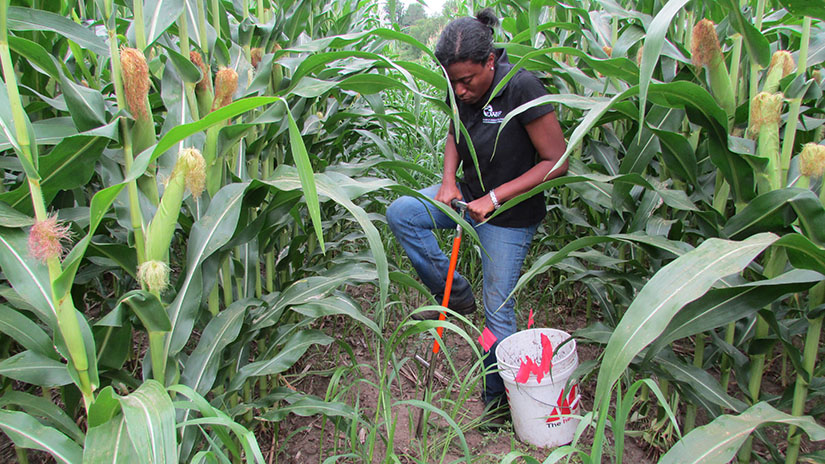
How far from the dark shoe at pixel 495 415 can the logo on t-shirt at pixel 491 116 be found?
119cm

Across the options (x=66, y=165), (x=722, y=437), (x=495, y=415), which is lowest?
(x=495, y=415)

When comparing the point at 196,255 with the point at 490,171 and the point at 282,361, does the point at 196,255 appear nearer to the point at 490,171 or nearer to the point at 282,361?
the point at 282,361

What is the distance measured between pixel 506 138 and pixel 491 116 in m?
0.11

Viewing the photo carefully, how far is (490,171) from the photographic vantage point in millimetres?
2176

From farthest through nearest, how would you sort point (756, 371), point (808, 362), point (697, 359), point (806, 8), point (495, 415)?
point (495, 415) → point (697, 359) → point (756, 371) → point (808, 362) → point (806, 8)

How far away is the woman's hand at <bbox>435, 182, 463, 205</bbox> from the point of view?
7.52 ft

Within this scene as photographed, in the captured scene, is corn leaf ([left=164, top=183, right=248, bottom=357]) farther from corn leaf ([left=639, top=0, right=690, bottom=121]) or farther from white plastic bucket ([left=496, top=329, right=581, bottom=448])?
white plastic bucket ([left=496, top=329, right=581, bottom=448])

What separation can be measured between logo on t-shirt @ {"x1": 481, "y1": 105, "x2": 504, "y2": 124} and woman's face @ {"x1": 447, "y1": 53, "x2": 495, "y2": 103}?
0.19 ft

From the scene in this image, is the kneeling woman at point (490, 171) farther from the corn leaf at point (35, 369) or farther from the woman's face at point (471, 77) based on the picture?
the corn leaf at point (35, 369)

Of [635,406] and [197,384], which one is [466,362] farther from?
[197,384]

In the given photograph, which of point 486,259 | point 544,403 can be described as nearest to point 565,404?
point 544,403

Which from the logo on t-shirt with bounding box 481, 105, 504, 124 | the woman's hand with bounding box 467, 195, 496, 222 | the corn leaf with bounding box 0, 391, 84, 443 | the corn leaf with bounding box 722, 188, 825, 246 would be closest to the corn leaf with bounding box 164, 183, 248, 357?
the corn leaf with bounding box 0, 391, 84, 443

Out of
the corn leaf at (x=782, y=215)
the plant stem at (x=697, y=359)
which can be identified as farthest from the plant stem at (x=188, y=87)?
the plant stem at (x=697, y=359)

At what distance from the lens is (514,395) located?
200 centimetres
